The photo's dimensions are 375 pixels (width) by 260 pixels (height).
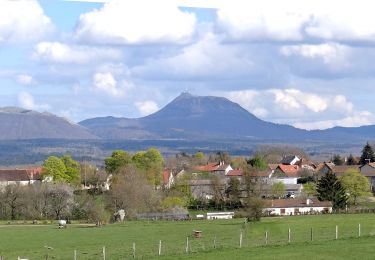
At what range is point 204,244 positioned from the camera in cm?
4612

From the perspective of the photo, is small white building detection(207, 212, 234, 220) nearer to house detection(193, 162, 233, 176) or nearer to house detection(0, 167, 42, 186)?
house detection(0, 167, 42, 186)

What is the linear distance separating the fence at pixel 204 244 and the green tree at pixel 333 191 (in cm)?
2923

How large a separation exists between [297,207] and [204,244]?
48.6 metres

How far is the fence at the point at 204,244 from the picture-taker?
133 ft

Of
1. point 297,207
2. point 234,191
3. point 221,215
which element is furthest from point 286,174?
point 221,215

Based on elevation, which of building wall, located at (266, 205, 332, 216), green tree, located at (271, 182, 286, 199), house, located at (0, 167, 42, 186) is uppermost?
house, located at (0, 167, 42, 186)

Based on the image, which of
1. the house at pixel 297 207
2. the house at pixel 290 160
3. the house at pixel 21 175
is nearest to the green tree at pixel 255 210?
the house at pixel 297 207

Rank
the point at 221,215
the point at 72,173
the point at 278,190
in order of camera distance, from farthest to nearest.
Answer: the point at 72,173, the point at 278,190, the point at 221,215

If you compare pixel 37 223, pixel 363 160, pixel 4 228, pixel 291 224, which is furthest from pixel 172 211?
pixel 363 160

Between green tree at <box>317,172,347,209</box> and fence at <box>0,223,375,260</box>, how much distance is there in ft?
95.9

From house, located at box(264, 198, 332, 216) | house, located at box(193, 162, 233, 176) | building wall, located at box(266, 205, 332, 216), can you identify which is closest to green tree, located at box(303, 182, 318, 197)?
house, located at box(264, 198, 332, 216)

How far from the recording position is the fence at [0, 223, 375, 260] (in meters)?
40.4

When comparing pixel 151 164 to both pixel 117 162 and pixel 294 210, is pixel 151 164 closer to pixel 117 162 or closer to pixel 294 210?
pixel 117 162

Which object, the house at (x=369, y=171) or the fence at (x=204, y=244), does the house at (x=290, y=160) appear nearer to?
the house at (x=369, y=171)
